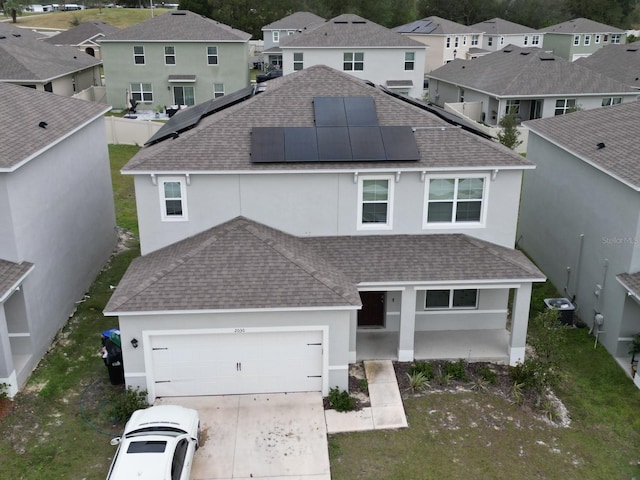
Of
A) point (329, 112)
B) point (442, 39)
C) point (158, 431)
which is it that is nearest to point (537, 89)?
point (442, 39)

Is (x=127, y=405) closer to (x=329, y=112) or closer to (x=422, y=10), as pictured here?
(x=329, y=112)

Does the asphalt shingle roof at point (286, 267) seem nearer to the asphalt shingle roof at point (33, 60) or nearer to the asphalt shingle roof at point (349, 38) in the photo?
the asphalt shingle roof at point (33, 60)

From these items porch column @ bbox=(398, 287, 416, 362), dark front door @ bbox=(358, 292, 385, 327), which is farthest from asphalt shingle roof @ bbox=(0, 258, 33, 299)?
porch column @ bbox=(398, 287, 416, 362)

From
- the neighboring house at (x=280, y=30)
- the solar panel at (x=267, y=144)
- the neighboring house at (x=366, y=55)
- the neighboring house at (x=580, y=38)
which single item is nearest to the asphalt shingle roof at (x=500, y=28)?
the neighboring house at (x=580, y=38)

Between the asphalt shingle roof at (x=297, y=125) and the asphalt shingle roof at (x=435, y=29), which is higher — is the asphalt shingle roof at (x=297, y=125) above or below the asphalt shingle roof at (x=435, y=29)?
below

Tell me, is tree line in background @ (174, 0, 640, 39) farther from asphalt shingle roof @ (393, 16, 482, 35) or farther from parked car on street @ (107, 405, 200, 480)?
parked car on street @ (107, 405, 200, 480)

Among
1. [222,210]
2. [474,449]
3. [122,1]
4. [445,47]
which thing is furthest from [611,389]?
[122,1]
